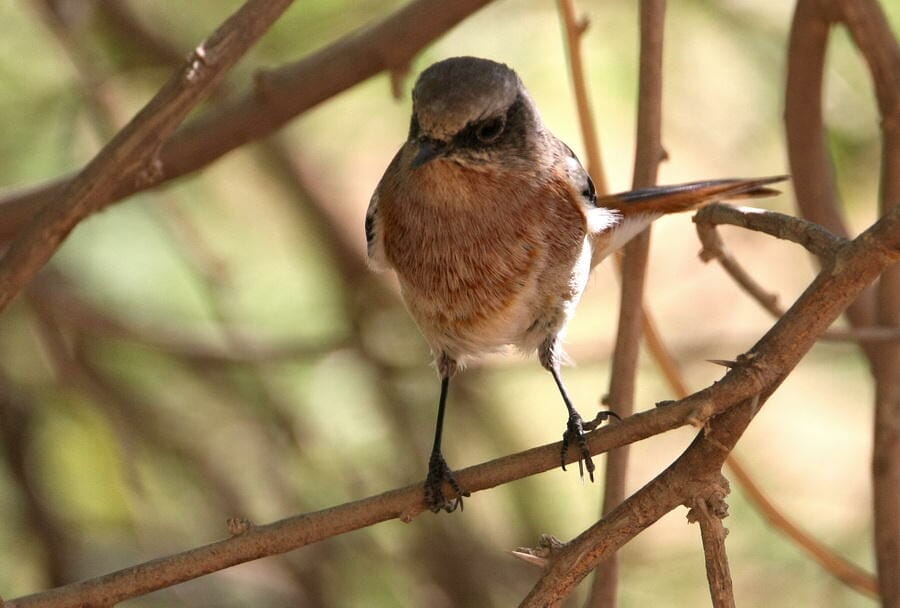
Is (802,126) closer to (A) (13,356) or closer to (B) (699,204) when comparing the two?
(B) (699,204)

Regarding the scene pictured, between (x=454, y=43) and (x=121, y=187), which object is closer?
(x=121, y=187)

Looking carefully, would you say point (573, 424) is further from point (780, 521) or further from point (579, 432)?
point (780, 521)

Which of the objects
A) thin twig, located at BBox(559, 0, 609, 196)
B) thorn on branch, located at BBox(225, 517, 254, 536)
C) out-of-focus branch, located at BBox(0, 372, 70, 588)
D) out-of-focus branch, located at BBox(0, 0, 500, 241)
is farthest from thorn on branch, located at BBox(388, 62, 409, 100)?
out-of-focus branch, located at BBox(0, 372, 70, 588)

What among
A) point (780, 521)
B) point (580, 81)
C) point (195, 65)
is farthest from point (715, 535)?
point (580, 81)

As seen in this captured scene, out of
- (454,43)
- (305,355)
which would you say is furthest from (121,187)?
(454,43)

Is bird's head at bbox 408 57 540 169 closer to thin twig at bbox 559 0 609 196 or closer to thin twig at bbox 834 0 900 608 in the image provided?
thin twig at bbox 559 0 609 196

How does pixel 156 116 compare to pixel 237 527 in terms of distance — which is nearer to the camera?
pixel 237 527

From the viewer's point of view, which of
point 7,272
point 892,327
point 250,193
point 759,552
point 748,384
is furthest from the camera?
point 250,193

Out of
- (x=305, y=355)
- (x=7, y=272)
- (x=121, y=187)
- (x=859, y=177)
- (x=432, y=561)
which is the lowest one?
(x=7, y=272)
